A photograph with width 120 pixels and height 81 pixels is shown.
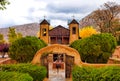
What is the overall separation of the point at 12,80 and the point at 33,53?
12016mm

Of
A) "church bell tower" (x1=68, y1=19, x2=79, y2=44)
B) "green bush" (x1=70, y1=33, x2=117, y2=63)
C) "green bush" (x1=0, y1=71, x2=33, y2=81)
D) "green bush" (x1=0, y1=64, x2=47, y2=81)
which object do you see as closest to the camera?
"green bush" (x1=0, y1=71, x2=33, y2=81)

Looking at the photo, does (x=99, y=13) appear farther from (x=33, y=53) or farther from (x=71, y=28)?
(x=33, y=53)

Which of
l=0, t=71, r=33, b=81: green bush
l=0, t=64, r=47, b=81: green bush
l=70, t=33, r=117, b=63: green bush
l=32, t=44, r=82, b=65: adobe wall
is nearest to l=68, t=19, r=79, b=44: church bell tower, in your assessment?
l=70, t=33, r=117, b=63: green bush

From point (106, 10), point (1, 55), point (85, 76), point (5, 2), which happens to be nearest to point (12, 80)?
point (85, 76)

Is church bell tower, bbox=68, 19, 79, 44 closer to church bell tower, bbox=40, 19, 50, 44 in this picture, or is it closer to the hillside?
church bell tower, bbox=40, 19, 50, 44

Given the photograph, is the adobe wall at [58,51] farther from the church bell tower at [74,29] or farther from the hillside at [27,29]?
the hillside at [27,29]

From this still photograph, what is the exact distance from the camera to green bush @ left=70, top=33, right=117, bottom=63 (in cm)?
2716

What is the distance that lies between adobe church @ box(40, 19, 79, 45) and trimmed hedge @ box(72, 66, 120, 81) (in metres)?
37.8

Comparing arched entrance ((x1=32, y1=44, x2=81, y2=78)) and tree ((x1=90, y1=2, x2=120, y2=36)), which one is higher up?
tree ((x1=90, y1=2, x2=120, y2=36))

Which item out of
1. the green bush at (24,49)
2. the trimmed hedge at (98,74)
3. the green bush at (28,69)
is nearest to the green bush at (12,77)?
the trimmed hedge at (98,74)

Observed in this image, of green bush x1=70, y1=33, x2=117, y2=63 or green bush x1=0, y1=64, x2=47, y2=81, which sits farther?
green bush x1=70, y1=33, x2=117, y2=63

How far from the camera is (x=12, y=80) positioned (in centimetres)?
1474

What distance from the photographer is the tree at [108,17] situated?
60.8 metres

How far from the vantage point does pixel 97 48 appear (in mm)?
27000
